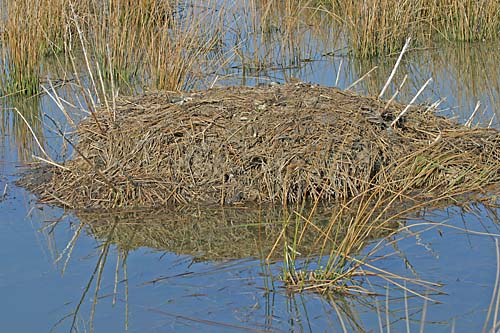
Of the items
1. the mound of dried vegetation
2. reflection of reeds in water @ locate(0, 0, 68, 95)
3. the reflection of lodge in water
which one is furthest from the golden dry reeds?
the reflection of lodge in water

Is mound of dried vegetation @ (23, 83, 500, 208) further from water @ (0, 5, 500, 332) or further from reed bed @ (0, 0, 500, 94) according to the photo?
reed bed @ (0, 0, 500, 94)

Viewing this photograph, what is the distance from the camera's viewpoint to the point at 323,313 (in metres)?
3.80

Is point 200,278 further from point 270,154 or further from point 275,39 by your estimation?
point 275,39

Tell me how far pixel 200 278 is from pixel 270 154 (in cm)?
132

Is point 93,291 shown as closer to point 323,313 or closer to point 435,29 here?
point 323,313

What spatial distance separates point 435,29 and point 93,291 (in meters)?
6.36

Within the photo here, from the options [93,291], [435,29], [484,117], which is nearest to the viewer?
[93,291]

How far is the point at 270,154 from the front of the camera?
541cm

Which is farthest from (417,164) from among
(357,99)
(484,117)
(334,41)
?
(334,41)

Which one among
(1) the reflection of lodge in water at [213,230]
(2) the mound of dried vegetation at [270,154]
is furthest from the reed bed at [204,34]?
(1) the reflection of lodge in water at [213,230]

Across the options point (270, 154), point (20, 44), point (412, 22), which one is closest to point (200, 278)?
point (270, 154)

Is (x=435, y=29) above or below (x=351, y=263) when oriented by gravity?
above

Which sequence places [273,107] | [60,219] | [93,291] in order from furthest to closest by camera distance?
[273,107] → [60,219] → [93,291]

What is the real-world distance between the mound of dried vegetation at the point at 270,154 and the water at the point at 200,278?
29 cm
